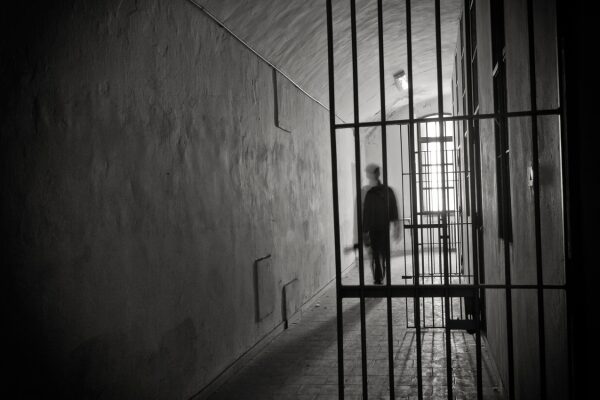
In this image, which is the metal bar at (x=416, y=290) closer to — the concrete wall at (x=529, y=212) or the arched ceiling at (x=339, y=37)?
the concrete wall at (x=529, y=212)

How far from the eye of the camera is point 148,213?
13.0ft

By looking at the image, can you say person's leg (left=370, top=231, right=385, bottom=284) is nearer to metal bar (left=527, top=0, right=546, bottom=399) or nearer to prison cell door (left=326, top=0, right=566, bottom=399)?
prison cell door (left=326, top=0, right=566, bottom=399)

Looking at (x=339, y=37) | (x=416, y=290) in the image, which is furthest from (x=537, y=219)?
(x=339, y=37)

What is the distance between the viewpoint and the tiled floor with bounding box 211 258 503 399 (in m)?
4.78

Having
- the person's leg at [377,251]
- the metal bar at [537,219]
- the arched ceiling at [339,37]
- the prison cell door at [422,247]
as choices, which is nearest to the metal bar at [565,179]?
the prison cell door at [422,247]

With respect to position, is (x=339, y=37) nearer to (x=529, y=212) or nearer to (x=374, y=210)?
(x=374, y=210)


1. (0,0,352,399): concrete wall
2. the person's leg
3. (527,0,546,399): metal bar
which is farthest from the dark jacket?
(527,0,546,399): metal bar

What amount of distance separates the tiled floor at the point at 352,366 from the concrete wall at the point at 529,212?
0.56 m

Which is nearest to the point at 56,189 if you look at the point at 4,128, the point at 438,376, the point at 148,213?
the point at 4,128

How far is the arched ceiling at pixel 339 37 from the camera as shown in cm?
605

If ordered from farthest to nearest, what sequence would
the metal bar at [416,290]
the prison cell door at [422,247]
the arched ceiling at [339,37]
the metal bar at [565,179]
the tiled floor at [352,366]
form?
the arched ceiling at [339,37] → the tiled floor at [352,366] → the metal bar at [416,290] → the prison cell door at [422,247] → the metal bar at [565,179]

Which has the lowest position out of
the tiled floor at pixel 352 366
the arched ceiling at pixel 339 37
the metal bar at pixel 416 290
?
the tiled floor at pixel 352 366

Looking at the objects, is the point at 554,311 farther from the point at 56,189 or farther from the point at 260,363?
the point at 260,363

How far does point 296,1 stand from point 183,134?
2723 mm
